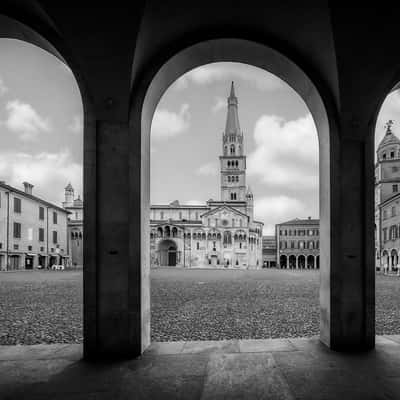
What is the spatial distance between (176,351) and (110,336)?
3.12 ft

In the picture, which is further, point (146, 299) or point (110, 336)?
point (146, 299)

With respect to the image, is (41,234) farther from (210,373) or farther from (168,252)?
(210,373)

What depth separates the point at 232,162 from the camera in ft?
335

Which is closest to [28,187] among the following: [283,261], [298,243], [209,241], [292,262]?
[209,241]

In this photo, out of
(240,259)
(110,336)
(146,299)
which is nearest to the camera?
(110,336)

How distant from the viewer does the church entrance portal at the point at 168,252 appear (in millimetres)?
78500

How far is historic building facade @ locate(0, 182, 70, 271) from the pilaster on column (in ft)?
143

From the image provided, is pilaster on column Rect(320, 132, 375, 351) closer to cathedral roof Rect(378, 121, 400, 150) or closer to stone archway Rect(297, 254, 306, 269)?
cathedral roof Rect(378, 121, 400, 150)

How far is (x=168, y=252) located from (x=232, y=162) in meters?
38.9

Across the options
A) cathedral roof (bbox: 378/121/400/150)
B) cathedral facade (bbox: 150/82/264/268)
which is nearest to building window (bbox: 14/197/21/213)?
cathedral facade (bbox: 150/82/264/268)

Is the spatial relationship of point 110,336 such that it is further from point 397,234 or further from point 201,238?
point 201,238

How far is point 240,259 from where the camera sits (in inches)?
3068

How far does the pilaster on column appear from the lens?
4.63m

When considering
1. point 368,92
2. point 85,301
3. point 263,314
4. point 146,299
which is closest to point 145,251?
point 146,299
